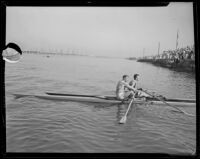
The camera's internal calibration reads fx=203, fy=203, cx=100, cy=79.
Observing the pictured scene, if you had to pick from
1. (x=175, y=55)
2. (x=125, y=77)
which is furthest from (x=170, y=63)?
(x=125, y=77)

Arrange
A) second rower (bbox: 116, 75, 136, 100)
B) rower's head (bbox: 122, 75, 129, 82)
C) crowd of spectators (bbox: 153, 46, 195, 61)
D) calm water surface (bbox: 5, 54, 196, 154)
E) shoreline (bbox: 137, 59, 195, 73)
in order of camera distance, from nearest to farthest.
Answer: calm water surface (bbox: 5, 54, 196, 154) → crowd of spectators (bbox: 153, 46, 195, 61) → shoreline (bbox: 137, 59, 195, 73) → rower's head (bbox: 122, 75, 129, 82) → second rower (bbox: 116, 75, 136, 100)

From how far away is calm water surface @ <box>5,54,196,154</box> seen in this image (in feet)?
7.91

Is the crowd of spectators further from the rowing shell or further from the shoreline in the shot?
the rowing shell

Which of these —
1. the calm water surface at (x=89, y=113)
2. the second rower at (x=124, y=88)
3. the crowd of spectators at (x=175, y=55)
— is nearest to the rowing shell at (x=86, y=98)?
the calm water surface at (x=89, y=113)

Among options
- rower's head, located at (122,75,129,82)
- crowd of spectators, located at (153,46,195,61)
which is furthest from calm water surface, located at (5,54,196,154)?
crowd of spectators, located at (153,46,195,61)

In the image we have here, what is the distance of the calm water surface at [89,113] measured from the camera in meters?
2.41

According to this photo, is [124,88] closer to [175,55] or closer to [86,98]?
[86,98]

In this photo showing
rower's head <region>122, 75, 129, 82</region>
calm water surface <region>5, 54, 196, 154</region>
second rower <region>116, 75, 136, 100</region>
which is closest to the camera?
calm water surface <region>5, 54, 196, 154</region>

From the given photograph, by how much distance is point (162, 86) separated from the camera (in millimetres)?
3453

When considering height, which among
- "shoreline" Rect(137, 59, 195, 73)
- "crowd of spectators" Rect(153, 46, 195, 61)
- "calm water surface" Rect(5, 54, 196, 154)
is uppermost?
"crowd of spectators" Rect(153, 46, 195, 61)

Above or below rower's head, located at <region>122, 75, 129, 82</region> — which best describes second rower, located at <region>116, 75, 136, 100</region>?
below

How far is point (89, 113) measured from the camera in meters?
3.36
